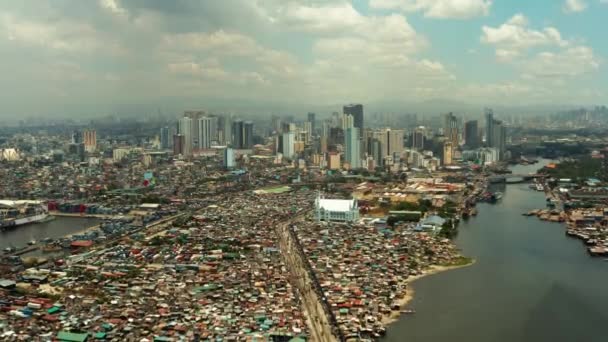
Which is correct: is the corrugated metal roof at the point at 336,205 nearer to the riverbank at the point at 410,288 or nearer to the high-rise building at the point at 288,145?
the riverbank at the point at 410,288

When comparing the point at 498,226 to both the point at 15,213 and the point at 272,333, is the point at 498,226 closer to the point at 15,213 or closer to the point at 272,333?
the point at 272,333

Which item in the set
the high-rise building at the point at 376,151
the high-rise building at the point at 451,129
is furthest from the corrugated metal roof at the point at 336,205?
the high-rise building at the point at 451,129

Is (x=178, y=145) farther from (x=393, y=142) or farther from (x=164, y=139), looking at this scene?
(x=393, y=142)

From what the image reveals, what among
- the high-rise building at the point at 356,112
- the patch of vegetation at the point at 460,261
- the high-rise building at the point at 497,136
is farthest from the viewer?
the high-rise building at the point at 356,112

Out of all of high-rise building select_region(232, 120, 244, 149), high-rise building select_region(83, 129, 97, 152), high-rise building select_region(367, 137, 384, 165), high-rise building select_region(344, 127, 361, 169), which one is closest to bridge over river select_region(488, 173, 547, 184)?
high-rise building select_region(367, 137, 384, 165)

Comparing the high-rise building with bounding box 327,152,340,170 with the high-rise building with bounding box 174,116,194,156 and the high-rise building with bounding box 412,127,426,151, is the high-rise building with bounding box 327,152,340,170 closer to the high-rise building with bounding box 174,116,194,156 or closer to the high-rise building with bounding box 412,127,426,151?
the high-rise building with bounding box 412,127,426,151

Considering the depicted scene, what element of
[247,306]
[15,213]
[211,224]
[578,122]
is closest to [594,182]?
[211,224]
